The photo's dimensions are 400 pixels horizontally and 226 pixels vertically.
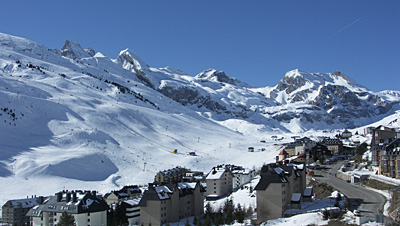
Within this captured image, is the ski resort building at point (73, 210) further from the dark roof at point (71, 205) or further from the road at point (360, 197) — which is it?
the road at point (360, 197)

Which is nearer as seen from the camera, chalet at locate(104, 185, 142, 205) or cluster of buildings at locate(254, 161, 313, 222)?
cluster of buildings at locate(254, 161, 313, 222)

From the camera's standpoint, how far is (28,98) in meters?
173

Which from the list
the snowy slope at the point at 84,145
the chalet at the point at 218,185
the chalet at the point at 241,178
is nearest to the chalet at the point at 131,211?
the chalet at the point at 218,185

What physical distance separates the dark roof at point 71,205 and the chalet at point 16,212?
4.07 meters

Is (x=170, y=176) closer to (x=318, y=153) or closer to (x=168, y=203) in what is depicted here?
(x=318, y=153)

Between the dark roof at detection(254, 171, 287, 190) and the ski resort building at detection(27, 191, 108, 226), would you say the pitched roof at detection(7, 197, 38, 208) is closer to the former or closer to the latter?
the ski resort building at detection(27, 191, 108, 226)

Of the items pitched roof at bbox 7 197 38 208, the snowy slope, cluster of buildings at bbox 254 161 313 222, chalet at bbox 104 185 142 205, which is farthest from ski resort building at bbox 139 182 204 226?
the snowy slope

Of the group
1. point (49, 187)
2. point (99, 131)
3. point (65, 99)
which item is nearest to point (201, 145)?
point (99, 131)

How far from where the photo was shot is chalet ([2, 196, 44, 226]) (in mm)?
69188

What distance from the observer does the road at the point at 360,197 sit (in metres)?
46.4

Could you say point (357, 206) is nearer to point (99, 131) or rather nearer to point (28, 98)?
point (99, 131)

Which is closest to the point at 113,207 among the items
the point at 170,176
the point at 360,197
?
the point at 170,176

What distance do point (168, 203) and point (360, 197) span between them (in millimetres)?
26655

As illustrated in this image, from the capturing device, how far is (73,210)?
61250mm
